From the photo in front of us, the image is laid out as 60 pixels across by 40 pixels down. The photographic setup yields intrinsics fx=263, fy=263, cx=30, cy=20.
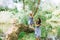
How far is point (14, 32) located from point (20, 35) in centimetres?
17

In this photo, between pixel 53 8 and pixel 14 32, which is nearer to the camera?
pixel 14 32

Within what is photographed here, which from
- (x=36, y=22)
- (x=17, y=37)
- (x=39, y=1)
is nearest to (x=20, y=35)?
(x=17, y=37)

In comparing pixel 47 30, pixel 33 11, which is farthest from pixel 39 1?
pixel 47 30

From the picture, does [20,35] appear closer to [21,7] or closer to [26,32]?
[26,32]

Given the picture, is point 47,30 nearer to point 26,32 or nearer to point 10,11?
point 26,32

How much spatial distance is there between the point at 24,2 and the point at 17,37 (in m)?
0.59

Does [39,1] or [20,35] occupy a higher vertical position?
[39,1]

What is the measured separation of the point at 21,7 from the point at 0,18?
0.38 meters

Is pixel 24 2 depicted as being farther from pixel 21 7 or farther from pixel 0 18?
pixel 0 18

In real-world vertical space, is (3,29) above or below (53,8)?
below

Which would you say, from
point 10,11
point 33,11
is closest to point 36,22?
point 33,11

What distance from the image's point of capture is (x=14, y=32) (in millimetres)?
4012

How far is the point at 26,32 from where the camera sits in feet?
13.9

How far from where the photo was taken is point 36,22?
4.16 metres
